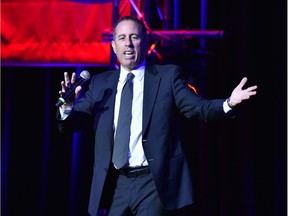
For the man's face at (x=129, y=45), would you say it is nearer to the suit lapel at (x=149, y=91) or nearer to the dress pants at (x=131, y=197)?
the suit lapel at (x=149, y=91)

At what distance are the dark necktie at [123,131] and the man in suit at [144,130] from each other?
0.02m

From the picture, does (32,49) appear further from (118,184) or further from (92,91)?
(118,184)

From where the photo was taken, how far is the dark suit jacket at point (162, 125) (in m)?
2.28

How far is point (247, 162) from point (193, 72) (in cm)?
84

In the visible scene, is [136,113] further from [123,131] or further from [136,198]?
[136,198]

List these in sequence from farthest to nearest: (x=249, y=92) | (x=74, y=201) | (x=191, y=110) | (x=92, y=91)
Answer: (x=74, y=201) < (x=92, y=91) < (x=191, y=110) < (x=249, y=92)

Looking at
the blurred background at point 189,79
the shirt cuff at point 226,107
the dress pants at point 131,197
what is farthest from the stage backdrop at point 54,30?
the shirt cuff at point 226,107

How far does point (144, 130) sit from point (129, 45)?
1.54 ft

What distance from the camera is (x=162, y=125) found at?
7.70 ft

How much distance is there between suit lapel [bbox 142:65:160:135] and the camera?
2348 mm

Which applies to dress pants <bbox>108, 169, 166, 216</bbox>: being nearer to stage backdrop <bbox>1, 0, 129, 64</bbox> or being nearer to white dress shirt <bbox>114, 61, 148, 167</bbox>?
white dress shirt <bbox>114, 61, 148, 167</bbox>

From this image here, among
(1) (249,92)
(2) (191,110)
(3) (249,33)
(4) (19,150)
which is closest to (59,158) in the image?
(4) (19,150)

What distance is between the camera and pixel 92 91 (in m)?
2.61

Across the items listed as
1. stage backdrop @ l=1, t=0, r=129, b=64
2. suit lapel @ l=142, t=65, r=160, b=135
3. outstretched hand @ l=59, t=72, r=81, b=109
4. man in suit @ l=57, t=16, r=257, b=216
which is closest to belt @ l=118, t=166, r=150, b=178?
man in suit @ l=57, t=16, r=257, b=216
